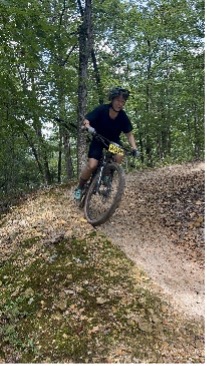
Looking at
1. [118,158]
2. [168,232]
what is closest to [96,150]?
[118,158]

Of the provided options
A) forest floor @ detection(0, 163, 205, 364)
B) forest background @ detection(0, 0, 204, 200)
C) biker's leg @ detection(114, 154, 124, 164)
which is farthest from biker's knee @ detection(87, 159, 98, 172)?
forest background @ detection(0, 0, 204, 200)

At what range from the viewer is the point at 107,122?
764 cm

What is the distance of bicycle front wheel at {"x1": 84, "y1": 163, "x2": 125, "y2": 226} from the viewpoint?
7.16 metres

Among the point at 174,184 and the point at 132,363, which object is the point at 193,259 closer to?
the point at 132,363

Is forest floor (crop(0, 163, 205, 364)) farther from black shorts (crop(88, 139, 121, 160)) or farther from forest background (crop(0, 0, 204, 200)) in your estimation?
forest background (crop(0, 0, 204, 200))

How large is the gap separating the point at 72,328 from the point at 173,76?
1655cm

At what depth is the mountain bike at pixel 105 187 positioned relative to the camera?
284 inches

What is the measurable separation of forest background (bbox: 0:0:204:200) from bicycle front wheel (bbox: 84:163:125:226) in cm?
432

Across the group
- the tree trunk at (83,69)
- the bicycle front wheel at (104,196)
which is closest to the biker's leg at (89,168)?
the bicycle front wheel at (104,196)

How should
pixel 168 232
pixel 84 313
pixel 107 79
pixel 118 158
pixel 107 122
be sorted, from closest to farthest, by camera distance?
pixel 84 313
pixel 118 158
pixel 107 122
pixel 168 232
pixel 107 79

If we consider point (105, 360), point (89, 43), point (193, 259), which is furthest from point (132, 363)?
point (89, 43)

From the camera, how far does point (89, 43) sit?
1393 centimetres

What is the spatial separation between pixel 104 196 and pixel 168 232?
147cm

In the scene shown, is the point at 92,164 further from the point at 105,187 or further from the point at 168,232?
the point at 168,232
